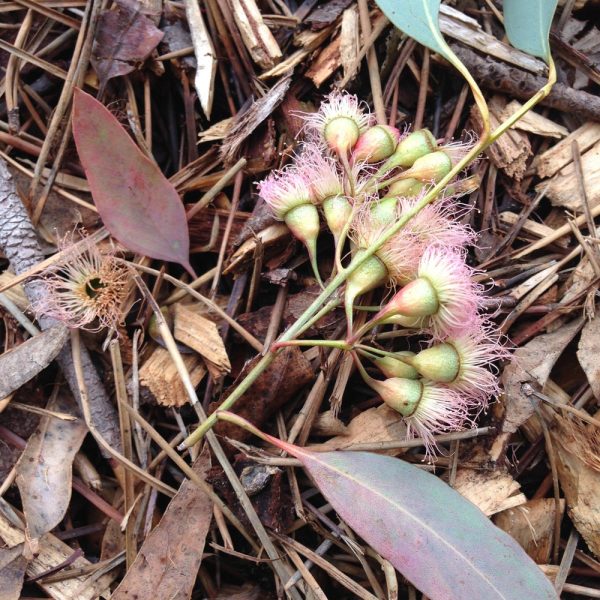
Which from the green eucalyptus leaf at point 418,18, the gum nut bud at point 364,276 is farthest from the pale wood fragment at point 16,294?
the green eucalyptus leaf at point 418,18

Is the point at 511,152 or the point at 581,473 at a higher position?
the point at 511,152

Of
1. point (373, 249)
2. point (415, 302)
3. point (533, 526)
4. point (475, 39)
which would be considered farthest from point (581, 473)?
point (475, 39)

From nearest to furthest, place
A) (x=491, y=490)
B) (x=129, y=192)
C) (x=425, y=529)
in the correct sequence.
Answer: (x=425, y=529) → (x=491, y=490) → (x=129, y=192)

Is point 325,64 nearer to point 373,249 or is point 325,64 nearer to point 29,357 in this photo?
point 373,249

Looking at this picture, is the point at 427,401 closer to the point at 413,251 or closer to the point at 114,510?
the point at 413,251

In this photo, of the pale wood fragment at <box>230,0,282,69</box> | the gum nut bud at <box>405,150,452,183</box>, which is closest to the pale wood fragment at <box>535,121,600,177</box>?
the gum nut bud at <box>405,150,452,183</box>

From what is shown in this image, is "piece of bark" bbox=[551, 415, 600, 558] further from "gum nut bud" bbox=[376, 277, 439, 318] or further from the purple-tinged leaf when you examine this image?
"gum nut bud" bbox=[376, 277, 439, 318]

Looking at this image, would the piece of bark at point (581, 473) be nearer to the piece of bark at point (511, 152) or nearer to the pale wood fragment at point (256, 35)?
the piece of bark at point (511, 152)
